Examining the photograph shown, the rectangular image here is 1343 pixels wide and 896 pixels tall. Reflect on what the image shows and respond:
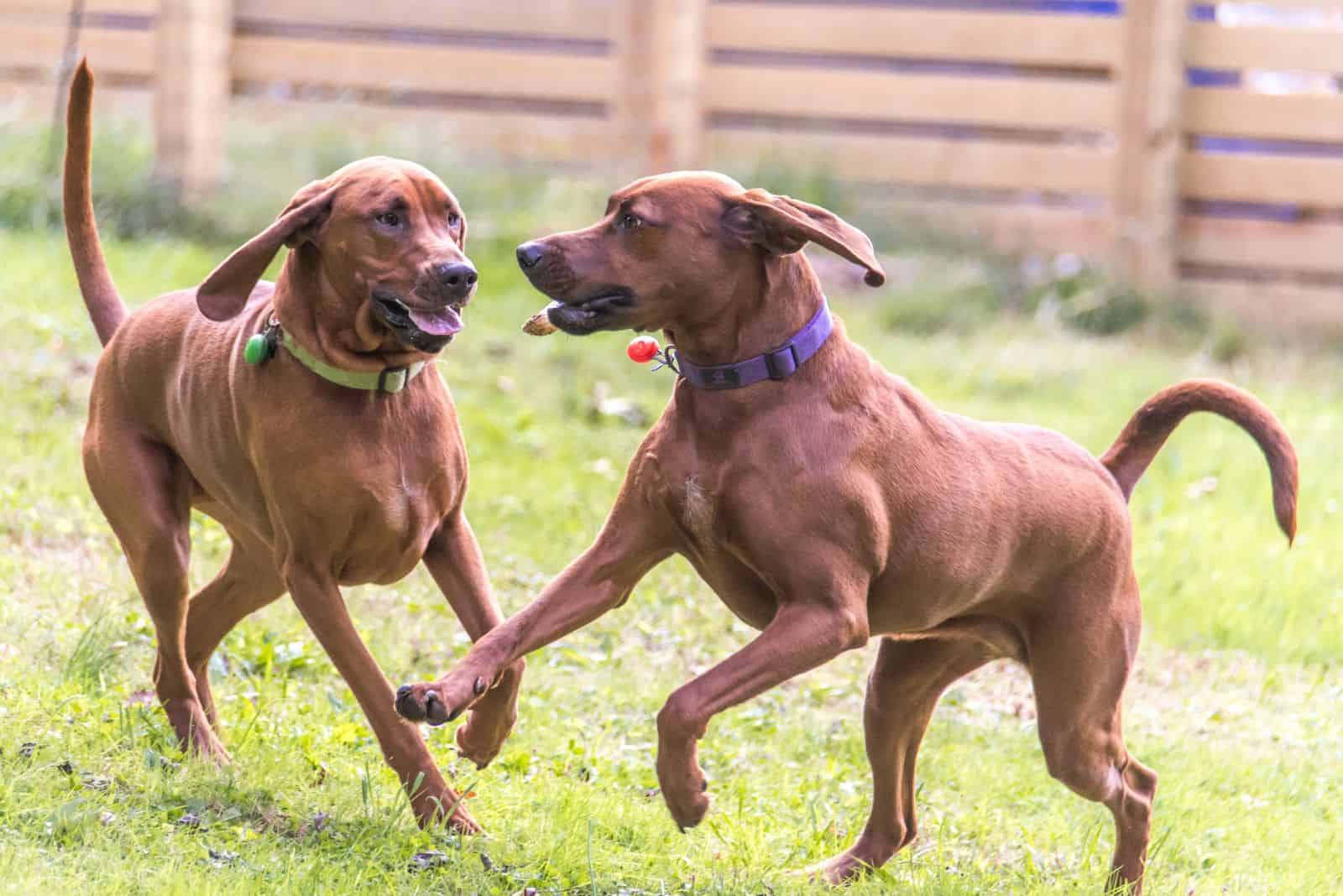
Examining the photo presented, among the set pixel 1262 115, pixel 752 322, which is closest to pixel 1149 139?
pixel 1262 115

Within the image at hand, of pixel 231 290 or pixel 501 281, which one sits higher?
pixel 231 290

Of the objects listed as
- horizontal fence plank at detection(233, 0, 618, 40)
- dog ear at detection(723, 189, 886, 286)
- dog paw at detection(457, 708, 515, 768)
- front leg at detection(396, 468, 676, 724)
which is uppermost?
horizontal fence plank at detection(233, 0, 618, 40)

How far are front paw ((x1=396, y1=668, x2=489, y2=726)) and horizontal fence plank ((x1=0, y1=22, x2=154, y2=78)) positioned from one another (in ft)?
26.3

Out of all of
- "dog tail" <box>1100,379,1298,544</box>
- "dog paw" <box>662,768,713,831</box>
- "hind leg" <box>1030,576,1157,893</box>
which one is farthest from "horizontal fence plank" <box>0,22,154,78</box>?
"dog paw" <box>662,768,713,831</box>

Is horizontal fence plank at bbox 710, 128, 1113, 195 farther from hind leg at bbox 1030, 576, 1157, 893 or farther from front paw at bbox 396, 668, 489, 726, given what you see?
front paw at bbox 396, 668, 489, 726

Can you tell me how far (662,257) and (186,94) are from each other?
23.2 feet

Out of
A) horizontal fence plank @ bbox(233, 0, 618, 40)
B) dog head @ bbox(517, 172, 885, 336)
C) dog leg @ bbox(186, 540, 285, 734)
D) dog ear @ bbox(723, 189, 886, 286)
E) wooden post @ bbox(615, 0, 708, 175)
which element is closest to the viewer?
dog ear @ bbox(723, 189, 886, 286)

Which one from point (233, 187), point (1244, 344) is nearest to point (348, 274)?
point (233, 187)

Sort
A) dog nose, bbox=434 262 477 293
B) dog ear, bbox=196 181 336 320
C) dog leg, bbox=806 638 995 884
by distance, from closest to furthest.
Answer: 1. dog nose, bbox=434 262 477 293
2. dog ear, bbox=196 181 336 320
3. dog leg, bbox=806 638 995 884

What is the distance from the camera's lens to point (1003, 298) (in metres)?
10.8

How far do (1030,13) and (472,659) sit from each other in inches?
333

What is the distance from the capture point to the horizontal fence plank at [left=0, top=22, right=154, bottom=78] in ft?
36.0

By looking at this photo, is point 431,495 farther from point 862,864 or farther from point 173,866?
point 862,864

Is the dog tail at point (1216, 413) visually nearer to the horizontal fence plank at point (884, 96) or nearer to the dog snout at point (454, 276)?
the dog snout at point (454, 276)
